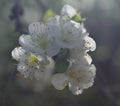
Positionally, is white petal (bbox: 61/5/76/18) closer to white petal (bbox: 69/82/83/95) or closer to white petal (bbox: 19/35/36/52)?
white petal (bbox: 19/35/36/52)

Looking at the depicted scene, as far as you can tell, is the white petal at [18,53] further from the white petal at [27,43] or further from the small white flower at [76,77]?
the small white flower at [76,77]

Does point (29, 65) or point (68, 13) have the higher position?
point (68, 13)

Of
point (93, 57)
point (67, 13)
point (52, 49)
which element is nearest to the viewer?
Answer: point (52, 49)

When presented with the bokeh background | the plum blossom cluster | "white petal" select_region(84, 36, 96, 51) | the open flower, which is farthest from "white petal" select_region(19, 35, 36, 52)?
the bokeh background

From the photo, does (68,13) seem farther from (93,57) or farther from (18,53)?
(93,57)

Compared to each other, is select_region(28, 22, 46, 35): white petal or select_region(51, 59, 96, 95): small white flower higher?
select_region(28, 22, 46, 35): white petal

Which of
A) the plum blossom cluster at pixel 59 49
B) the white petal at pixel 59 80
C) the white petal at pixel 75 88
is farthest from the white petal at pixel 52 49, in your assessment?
the white petal at pixel 75 88

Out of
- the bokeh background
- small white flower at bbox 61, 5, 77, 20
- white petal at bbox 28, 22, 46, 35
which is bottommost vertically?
white petal at bbox 28, 22, 46, 35

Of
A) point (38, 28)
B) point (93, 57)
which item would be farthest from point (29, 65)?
point (93, 57)
